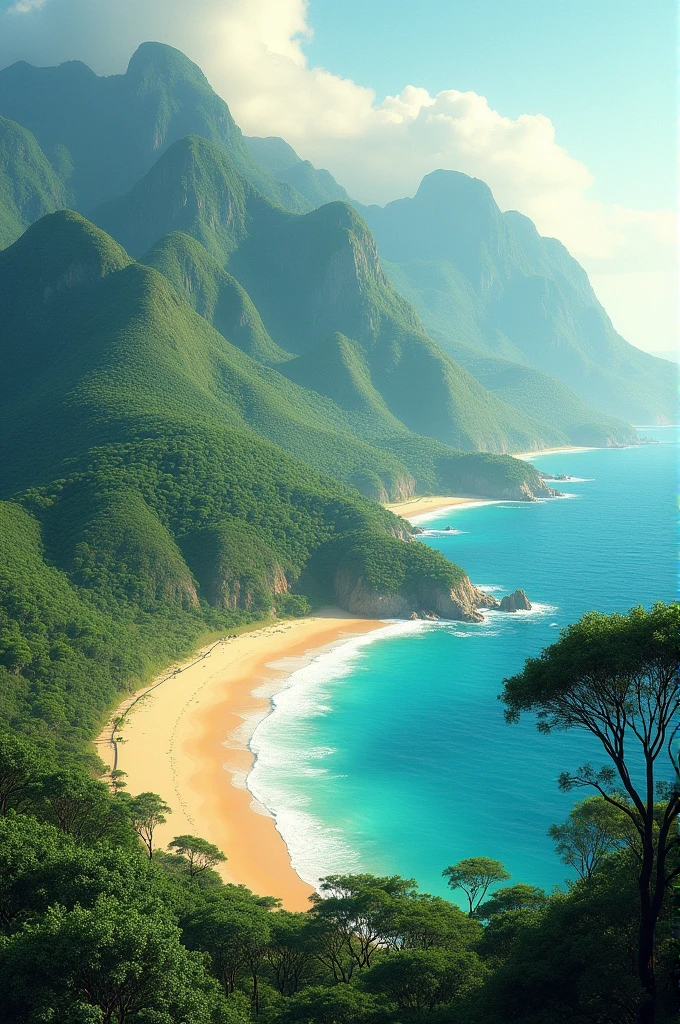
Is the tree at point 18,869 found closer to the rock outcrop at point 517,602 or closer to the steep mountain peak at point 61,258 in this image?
the rock outcrop at point 517,602

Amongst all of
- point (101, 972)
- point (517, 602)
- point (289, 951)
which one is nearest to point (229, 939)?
point (289, 951)

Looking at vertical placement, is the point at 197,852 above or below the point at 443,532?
below

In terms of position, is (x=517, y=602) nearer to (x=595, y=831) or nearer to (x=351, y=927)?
(x=595, y=831)

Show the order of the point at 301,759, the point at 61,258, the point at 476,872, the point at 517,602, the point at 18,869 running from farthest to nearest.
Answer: the point at 61,258
the point at 517,602
the point at 301,759
the point at 476,872
the point at 18,869

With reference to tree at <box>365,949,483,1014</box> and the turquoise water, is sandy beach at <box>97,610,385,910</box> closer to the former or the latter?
the turquoise water

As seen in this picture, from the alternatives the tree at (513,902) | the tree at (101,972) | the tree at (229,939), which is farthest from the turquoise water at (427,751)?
the tree at (101,972)

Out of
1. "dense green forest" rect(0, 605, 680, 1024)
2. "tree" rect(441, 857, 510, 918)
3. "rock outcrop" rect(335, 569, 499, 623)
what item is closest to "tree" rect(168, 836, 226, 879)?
"dense green forest" rect(0, 605, 680, 1024)
